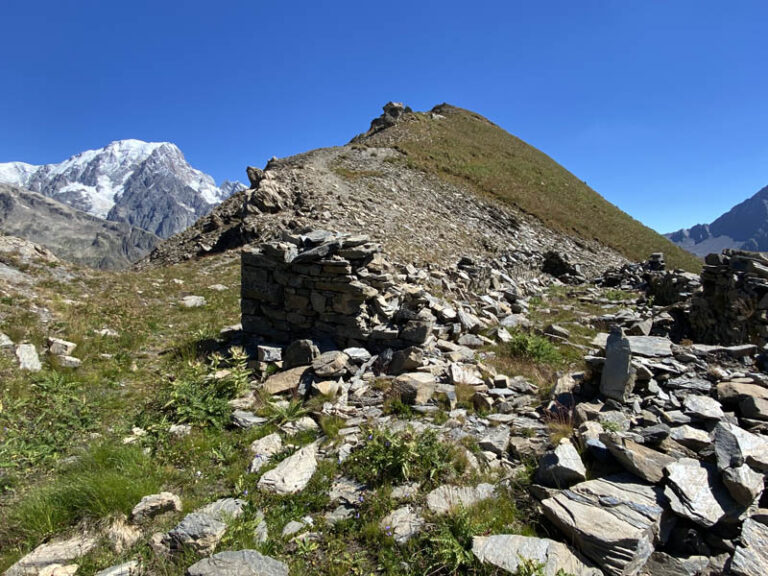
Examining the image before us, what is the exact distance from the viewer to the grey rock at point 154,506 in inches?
156

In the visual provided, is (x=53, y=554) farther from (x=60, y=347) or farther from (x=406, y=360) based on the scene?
(x=60, y=347)

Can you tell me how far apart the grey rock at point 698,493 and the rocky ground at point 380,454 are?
0.02 meters

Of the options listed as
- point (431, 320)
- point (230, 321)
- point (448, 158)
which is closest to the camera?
point (431, 320)

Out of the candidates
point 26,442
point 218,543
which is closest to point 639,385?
point 218,543

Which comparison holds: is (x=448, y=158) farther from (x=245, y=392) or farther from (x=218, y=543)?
(x=218, y=543)

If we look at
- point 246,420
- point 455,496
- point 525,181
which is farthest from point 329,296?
point 525,181

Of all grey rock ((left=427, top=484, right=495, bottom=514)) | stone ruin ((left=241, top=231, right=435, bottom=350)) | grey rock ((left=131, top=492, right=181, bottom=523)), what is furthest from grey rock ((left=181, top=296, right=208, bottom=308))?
grey rock ((left=427, top=484, right=495, bottom=514))

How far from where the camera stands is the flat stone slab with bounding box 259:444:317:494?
442cm

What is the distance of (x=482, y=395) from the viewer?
642cm

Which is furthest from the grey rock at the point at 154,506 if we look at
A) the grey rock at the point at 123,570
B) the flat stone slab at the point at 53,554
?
the grey rock at the point at 123,570

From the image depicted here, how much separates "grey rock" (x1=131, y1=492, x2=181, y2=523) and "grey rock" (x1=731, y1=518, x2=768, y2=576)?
18.6 ft

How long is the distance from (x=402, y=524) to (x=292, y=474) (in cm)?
165

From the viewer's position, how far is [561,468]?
4152 mm

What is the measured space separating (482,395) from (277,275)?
5.87 meters
